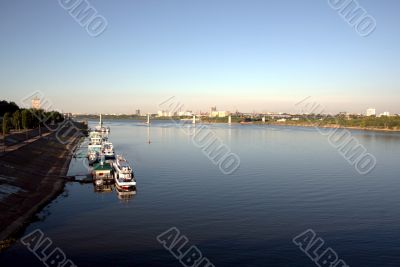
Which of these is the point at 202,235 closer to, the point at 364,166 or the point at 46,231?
the point at 46,231

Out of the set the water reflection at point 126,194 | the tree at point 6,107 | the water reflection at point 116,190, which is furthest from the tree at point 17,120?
the water reflection at point 126,194

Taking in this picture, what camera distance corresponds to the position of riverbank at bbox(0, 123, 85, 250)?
21.4 metres

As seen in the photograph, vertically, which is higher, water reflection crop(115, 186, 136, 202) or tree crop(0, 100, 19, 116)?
tree crop(0, 100, 19, 116)

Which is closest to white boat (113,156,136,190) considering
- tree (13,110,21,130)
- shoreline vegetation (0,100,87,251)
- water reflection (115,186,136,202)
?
water reflection (115,186,136,202)

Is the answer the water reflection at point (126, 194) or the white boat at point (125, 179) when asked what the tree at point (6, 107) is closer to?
the white boat at point (125, 179)

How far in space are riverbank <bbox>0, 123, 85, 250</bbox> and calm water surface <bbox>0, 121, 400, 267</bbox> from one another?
90 centimetres

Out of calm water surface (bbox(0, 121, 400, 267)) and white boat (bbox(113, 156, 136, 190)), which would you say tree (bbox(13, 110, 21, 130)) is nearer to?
calm water surface (bbox(0, 121, 400, 267))

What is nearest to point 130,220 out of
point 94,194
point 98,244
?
point 98,244

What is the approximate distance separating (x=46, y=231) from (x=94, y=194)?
31.0 feet

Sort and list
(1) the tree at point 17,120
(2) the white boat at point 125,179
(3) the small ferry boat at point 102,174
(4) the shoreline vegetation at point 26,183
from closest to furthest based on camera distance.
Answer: (4) the shoreline vegetation at point 26,183 < (2) the white boat at point 125,179 < (3) the small ferry boat at point 102,174 < (1) the tree at point 17,120

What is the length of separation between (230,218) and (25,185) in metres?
16.4

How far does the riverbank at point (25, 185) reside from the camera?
21.4 m

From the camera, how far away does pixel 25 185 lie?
2997 cm

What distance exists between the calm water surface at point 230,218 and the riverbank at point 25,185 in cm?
90
